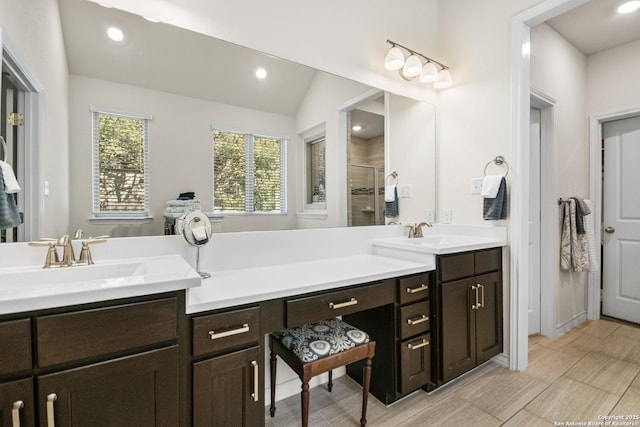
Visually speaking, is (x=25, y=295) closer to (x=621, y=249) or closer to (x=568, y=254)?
(x=568, y=254)

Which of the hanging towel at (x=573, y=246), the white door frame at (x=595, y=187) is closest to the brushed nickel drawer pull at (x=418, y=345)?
the hanging towel at (x=573, y=246)

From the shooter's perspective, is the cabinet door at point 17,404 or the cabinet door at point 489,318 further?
the cabinet door at point 489,318

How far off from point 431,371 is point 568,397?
83cm

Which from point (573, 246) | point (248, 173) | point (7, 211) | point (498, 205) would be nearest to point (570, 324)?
point (573, 246)

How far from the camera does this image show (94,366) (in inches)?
38.0

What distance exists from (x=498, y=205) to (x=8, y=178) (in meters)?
2.64

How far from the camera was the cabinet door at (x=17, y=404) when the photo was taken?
2.83ft

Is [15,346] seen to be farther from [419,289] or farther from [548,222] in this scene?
[548,222]

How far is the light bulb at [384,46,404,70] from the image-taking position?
7.38 feet

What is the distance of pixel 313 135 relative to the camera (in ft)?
6.68

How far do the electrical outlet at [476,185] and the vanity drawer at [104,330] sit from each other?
7.27ft

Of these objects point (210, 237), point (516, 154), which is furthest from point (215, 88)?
point (516, 154)

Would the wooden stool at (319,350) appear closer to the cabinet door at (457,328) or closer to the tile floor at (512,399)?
the tile floor at (512,399)

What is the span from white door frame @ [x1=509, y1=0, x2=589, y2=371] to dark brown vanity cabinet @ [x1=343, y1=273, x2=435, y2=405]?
77 centimetres
